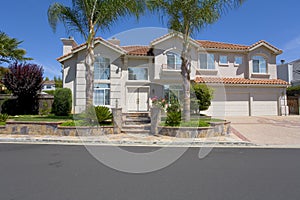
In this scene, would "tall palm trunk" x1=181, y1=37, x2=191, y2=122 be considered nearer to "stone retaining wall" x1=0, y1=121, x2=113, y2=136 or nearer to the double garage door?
"stone retaining wall" x1=0, y1=121, x2=113, y2=136

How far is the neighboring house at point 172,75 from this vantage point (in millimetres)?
16734

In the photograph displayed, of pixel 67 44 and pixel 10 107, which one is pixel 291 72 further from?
pixel 10 107

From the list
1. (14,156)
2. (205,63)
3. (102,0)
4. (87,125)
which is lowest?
(14,156)

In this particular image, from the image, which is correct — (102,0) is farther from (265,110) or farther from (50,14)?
(265,110)

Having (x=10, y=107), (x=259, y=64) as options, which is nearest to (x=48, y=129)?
(x=10, y=107)

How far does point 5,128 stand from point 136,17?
1017 centimetres

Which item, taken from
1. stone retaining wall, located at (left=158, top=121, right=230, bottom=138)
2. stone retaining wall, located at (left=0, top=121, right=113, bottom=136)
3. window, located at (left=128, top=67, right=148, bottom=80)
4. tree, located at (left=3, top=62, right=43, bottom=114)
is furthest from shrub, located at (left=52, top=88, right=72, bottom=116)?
stone retaining wall, located at (left=158, top=121, right=230, bottom=138)

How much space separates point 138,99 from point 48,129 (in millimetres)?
8608

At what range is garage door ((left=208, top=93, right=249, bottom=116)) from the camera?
60.1 feet

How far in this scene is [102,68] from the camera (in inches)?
662

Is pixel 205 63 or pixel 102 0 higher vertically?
pixel 102 0

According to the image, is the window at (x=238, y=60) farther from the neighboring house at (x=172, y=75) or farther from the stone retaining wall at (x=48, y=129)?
the stone retaining wall at (x=48, y=129)

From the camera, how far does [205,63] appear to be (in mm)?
19422

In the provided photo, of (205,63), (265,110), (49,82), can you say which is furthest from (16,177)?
(49,82)
